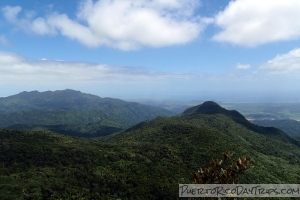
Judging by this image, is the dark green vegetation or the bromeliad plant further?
the dark green vegetation

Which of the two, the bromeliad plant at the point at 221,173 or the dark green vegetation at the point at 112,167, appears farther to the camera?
the dark green vegetation at the point at 112,167

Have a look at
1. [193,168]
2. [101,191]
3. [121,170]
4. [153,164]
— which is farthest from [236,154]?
[101,191]

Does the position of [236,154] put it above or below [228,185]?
below

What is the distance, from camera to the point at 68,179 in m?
66.4

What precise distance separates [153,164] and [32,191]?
126 ft

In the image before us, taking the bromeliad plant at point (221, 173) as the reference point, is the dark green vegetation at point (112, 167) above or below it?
below

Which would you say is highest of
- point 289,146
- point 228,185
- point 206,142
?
point 228,185

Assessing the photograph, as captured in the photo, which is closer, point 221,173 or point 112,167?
point 221,173

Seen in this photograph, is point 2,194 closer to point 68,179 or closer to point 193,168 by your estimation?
point 68,179

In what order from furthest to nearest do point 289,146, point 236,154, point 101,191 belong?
point 289,146 → point 236,154 → point 101,191

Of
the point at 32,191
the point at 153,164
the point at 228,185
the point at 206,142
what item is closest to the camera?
the point at 228,185

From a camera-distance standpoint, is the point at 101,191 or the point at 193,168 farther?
the point at 193,168

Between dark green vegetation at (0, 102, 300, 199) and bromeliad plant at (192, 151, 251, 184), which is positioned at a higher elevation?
bromeliad plant at (192, 151, 251, 184)

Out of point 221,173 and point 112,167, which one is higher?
point 221,173
